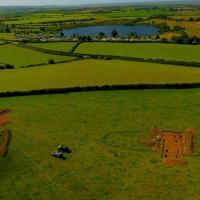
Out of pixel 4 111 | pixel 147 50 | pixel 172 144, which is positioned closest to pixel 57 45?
pixel 147 50

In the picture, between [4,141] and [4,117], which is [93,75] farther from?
[4,141]

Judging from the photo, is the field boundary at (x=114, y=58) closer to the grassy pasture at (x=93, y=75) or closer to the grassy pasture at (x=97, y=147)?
the grassy pasture at (x=93, y=75)

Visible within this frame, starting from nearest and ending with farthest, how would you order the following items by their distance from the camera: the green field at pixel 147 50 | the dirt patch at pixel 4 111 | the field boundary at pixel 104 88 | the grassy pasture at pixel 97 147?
the grassy pasture at pixel 97 147
the dirt patch at pixel 4 111
the field boundary at pixel 104 88
the green field at pixel 147 50

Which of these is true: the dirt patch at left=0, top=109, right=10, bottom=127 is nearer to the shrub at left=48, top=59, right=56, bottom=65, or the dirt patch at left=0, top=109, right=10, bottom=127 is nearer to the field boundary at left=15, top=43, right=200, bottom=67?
the shrub at left=48, top=59, right=56, bottom=65

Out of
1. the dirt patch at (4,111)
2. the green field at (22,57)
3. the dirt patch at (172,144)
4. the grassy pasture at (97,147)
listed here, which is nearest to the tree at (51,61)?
the green field at (22,57)

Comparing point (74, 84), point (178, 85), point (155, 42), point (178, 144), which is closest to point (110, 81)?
point (74, 84)

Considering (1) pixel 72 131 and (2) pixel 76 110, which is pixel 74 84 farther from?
(1) pixel 72 131
